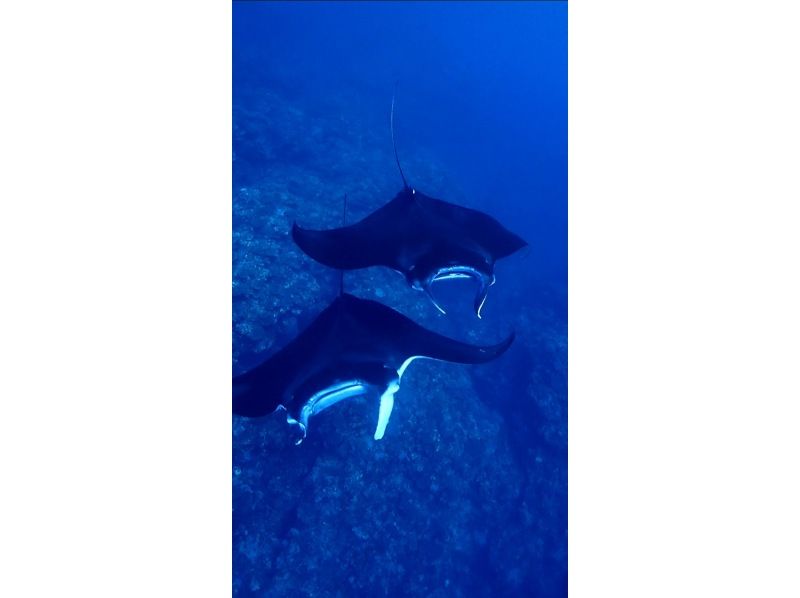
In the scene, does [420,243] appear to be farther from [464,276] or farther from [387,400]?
[387,400]

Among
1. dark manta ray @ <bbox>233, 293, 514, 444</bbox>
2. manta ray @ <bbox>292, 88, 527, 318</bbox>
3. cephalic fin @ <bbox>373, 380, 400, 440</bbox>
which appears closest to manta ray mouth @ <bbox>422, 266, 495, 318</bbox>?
manta ray @ <bbox>292, 88, 527, 318</bbox>

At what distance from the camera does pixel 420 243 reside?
370 centimetres

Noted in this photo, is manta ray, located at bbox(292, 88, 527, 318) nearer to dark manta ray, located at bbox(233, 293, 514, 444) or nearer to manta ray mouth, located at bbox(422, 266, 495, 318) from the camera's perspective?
manta ray mouth, located at bbox(422, 266, 495, 318)

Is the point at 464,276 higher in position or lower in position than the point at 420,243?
lower

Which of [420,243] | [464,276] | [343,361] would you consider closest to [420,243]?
[420,243]

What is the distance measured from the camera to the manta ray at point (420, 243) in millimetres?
3516

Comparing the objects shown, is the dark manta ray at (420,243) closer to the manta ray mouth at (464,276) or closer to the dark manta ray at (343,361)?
the manta ray mouth at (464,276)

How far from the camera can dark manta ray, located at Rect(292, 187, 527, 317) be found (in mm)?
3518

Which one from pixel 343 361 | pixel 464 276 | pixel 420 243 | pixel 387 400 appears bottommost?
pixel 387 400
